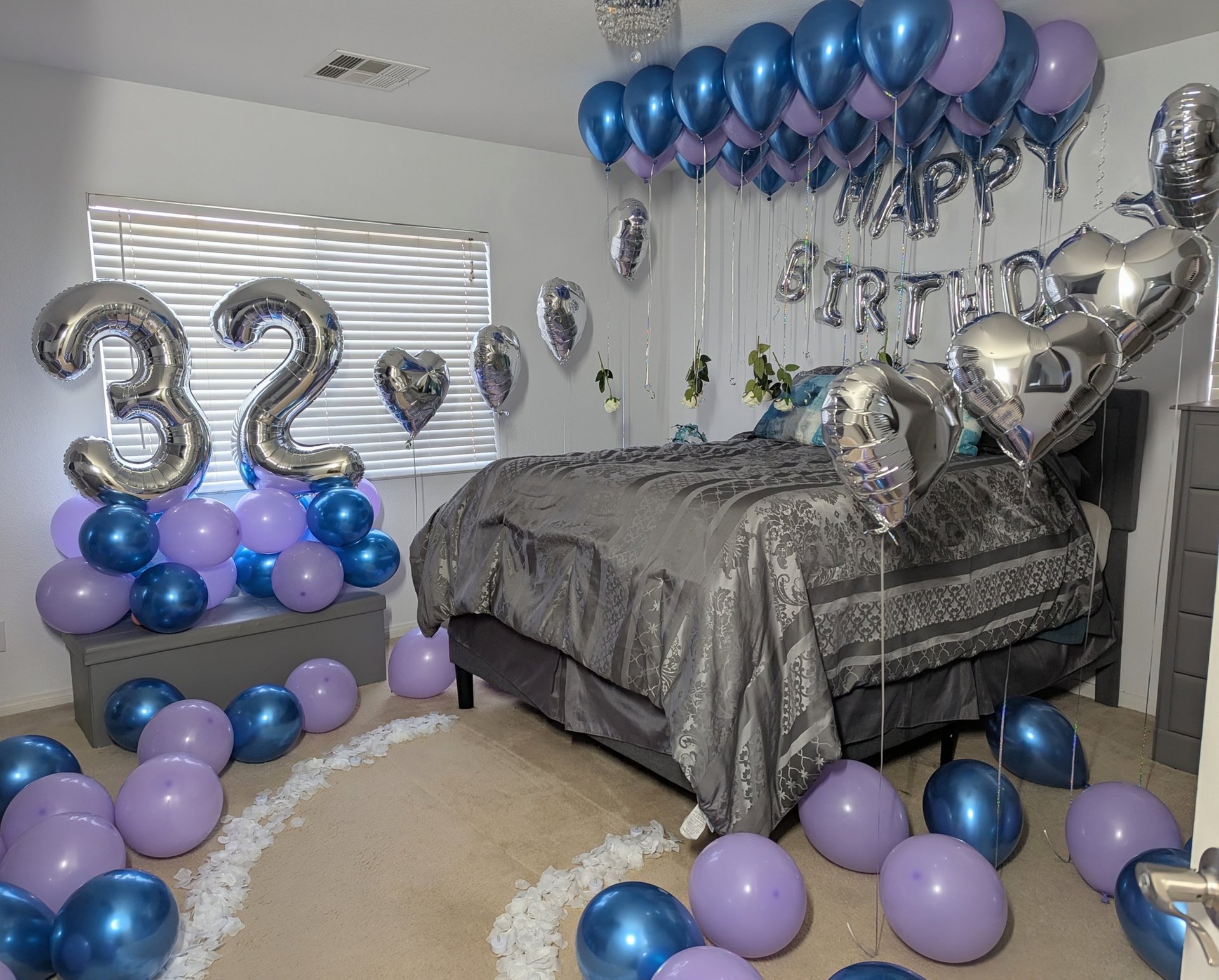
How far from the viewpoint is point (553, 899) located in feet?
6.50

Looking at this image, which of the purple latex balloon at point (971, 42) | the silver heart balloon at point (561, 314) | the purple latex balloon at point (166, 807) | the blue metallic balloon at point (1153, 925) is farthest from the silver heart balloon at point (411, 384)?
the blue metallic balloon at point (1153, 925)

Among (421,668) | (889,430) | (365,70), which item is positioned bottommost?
(421,668)

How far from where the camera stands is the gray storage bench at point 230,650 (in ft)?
9.30

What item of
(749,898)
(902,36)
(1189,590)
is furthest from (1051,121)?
(749,898)

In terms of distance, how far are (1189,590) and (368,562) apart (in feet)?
9.08

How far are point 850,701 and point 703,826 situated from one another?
52 cm

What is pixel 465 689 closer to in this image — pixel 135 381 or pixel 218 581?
pixel 218 581

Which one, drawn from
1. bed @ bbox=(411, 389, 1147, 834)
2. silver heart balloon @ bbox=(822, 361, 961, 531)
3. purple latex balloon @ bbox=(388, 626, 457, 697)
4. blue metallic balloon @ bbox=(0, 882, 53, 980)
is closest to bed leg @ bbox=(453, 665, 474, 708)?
bed @ bbox=(411, 389, 1147, 834)

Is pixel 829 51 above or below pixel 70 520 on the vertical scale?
above

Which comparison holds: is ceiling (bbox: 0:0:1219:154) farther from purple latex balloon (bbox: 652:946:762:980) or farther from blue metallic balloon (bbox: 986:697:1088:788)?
purple latex balloon (bbox: 652:946:762:980)

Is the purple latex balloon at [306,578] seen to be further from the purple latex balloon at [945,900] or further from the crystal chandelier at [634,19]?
the purple latex balloon at [945,900]

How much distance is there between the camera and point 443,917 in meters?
1.95

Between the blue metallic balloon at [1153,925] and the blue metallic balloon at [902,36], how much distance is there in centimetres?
204

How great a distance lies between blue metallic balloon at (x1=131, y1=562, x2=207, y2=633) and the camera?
2844mm
